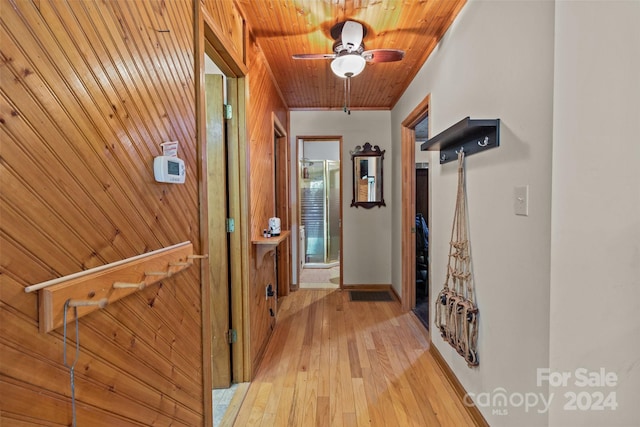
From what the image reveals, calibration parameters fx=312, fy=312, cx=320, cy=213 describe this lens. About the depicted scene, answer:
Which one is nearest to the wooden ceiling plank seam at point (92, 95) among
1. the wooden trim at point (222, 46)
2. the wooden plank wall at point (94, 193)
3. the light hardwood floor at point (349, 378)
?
the wooden plank wall at point (94, 193)

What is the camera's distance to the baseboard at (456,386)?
1750 millimetres

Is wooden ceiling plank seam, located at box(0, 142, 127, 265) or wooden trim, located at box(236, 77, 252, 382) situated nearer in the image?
wooden ceiling plank seam, located at box(0, 142, 127, 265)

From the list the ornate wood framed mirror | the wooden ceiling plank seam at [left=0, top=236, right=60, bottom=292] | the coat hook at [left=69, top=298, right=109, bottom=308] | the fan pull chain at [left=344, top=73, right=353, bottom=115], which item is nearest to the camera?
the wooden ceiling plank seam at [left=0, top=236, right=60, bottom=292]

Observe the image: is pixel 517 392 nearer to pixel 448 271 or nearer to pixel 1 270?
pixel 448 271

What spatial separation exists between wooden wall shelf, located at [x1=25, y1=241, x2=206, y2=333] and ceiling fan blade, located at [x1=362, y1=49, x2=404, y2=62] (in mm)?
1879

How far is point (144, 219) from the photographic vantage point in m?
1.05

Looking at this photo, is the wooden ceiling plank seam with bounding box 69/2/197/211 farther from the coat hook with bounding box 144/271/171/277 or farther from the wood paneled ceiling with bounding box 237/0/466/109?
the wood paneled ceiling with bounding box 237/0/466/109

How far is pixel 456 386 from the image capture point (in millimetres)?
2066

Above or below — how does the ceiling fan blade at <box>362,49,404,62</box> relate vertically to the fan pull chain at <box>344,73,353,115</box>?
below

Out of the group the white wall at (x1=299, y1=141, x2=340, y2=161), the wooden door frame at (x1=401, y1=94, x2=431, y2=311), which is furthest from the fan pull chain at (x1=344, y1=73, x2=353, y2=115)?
the white wall at (x1=299, y1=141, x2=340, y2=161)

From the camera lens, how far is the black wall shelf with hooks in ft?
5.13

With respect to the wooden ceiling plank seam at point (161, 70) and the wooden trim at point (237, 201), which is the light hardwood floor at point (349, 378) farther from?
the wooden ceiling plank seam at point (161, 70)

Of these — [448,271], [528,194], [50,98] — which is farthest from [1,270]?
[448,271]

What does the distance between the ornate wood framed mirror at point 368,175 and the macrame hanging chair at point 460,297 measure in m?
2.19
